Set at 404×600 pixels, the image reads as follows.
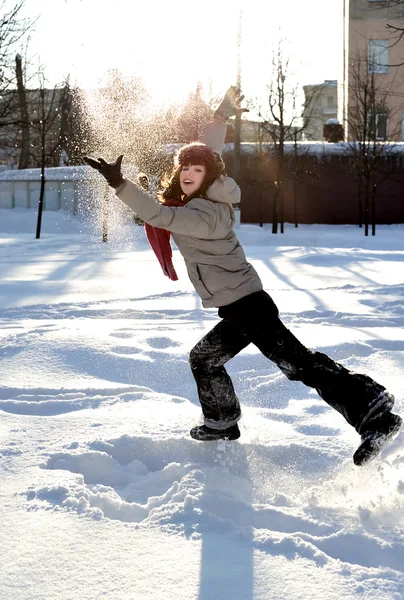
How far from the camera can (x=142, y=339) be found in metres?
5.58

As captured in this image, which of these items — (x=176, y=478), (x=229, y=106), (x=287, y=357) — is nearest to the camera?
(x=176, y=478)

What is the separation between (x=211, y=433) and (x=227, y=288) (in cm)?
72

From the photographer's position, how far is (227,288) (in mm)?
3027

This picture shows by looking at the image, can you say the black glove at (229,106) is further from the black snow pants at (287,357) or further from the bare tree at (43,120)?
the bare tree at (43,120)

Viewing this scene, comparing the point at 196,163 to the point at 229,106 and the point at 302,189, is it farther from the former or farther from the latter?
the point at 302,189

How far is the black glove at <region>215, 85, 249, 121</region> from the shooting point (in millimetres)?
3699

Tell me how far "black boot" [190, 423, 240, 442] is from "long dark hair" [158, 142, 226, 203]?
1022 mm

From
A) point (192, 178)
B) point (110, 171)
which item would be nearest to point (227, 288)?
point (192, 178)

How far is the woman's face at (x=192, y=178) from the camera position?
3059mm

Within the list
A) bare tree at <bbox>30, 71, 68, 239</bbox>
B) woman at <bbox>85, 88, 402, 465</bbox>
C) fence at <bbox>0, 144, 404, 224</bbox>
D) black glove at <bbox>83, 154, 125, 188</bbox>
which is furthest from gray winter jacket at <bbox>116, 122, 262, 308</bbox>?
fence at <bbox>0, 144, 404, 224</bbox>

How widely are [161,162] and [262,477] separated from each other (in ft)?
71.1

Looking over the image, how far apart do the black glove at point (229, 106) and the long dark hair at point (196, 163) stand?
60 cm

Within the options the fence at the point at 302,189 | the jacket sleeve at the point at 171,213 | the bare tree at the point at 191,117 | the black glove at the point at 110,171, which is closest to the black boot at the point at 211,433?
the jacket sleeve at the point at 171,213

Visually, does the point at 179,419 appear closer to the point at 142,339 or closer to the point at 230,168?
the point at 142,339
